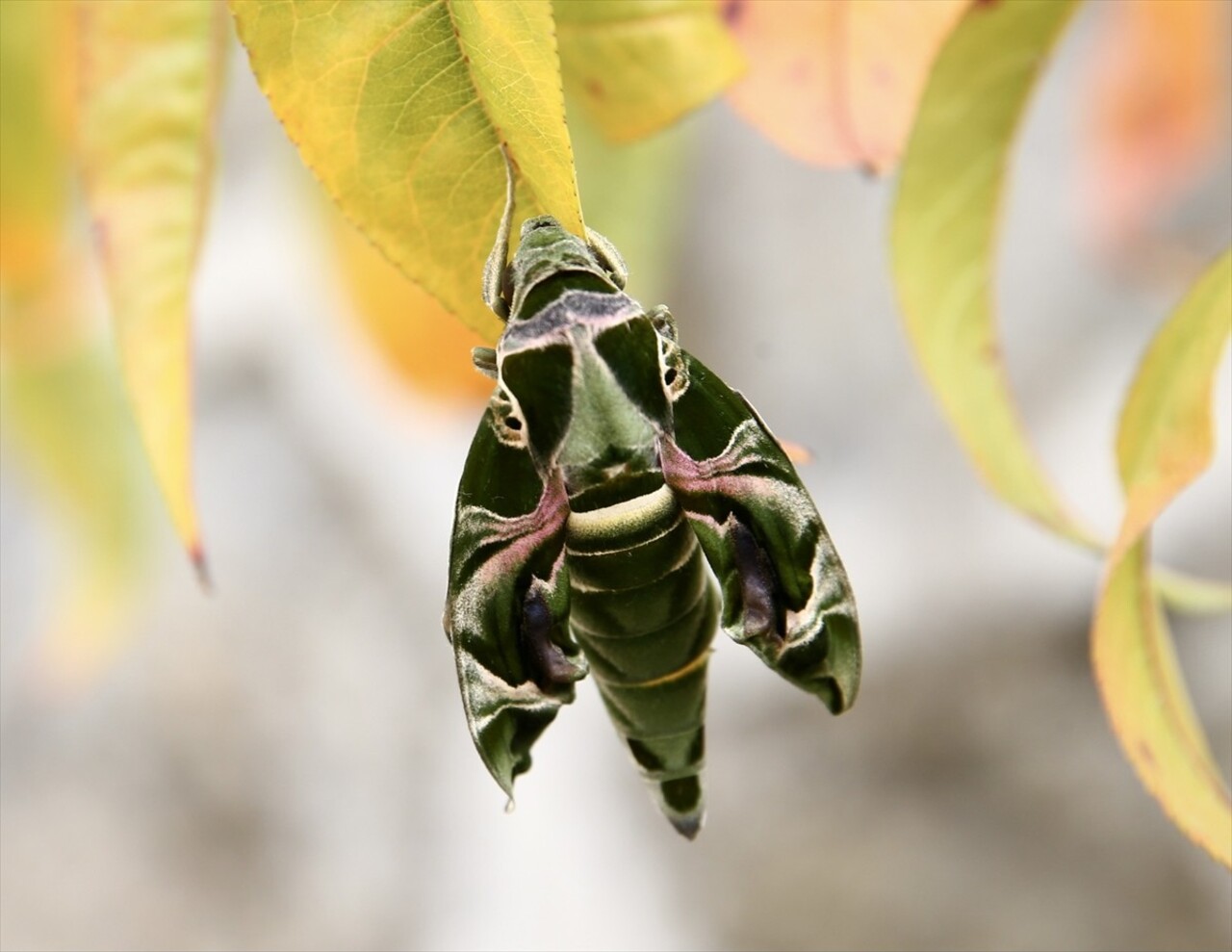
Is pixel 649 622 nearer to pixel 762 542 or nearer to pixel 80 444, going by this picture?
pixel 762 542

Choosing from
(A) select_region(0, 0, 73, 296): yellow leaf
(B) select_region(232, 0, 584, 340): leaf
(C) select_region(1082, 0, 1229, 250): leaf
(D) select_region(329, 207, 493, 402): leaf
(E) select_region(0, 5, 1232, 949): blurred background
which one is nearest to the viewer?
(B) select_region(232, 0, 584, 340): leaf

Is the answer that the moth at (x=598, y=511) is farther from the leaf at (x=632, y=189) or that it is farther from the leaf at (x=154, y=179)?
the leaf at (x=632, y=189)

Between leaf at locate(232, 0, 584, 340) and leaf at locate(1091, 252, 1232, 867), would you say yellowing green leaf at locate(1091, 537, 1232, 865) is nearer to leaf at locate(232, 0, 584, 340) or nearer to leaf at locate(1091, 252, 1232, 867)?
leaf at locate(1091, 252, 1232, 867)

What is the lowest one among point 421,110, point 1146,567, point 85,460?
point 85,460

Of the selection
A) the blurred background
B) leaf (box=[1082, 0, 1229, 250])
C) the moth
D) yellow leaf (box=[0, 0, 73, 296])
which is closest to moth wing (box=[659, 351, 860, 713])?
the moth

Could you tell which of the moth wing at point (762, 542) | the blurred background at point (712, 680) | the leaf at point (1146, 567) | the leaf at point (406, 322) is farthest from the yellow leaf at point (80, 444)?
the leaf at point (1146, 567)

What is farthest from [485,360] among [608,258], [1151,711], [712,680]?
[712,680]
